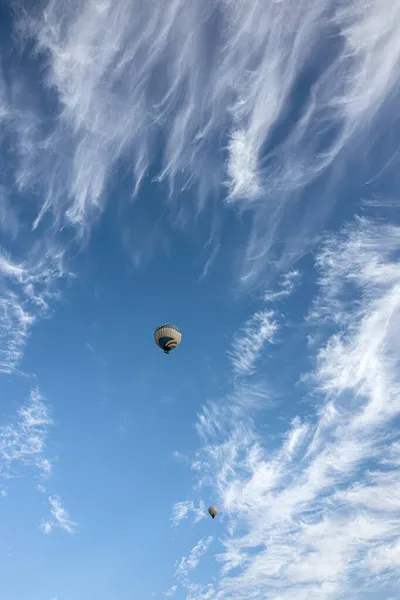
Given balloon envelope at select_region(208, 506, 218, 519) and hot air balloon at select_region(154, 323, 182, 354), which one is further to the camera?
balloon envelope at select_region(208, 506, 218, 519)

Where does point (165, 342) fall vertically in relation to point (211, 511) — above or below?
above

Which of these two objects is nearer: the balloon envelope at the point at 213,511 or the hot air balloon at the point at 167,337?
the hot air balloon at the point at 167,337

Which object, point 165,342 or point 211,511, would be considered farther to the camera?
point 211,511

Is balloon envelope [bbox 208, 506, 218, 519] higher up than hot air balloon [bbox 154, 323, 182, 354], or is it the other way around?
hot air balloon [bbox 154, 323, 182, 354]

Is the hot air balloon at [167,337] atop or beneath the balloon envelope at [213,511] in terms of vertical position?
atop

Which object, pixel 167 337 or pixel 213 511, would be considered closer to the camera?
pixel 167 337

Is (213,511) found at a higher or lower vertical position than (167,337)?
lower
